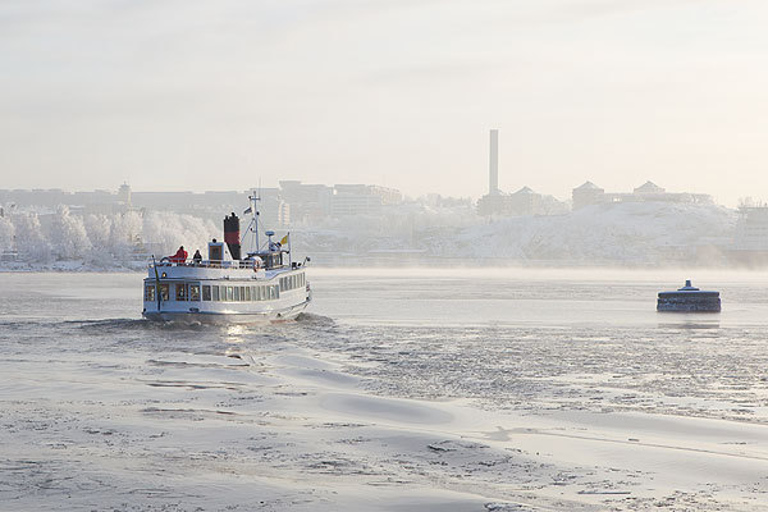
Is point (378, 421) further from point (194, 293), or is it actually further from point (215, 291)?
point (215, 291)

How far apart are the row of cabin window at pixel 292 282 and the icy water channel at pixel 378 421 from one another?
1088 cm

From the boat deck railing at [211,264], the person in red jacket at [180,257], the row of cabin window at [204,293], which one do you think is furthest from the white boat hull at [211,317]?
the person in red jacket at [180,257]

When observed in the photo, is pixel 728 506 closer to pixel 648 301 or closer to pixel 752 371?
pixel 752 371

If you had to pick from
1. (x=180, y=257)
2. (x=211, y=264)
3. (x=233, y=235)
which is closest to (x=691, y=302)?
(x=233, y=235)

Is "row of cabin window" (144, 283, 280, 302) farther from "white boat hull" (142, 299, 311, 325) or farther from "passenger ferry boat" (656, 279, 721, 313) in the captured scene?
"passenger ferry boat" (656, 279, 721, 313)

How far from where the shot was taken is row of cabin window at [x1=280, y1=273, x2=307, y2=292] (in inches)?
3145

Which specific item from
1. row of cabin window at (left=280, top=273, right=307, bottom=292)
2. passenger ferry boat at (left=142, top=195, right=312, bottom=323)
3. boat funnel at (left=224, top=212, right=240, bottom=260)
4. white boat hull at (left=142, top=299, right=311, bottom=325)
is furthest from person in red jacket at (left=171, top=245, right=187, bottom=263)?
row of cabin window at (left=280, top=273, right=307, bottom=292)

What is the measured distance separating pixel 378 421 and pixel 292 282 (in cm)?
4991

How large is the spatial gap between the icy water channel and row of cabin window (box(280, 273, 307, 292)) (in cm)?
1088

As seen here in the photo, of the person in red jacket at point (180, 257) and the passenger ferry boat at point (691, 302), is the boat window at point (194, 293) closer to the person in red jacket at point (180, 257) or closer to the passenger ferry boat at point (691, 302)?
the person in red jacket at point (180, 257)

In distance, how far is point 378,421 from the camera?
33.0m

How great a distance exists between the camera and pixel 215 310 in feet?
233

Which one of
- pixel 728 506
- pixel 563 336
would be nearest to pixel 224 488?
pixel 728 506

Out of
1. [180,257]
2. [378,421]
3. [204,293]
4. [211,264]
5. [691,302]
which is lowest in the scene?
[691,302]
